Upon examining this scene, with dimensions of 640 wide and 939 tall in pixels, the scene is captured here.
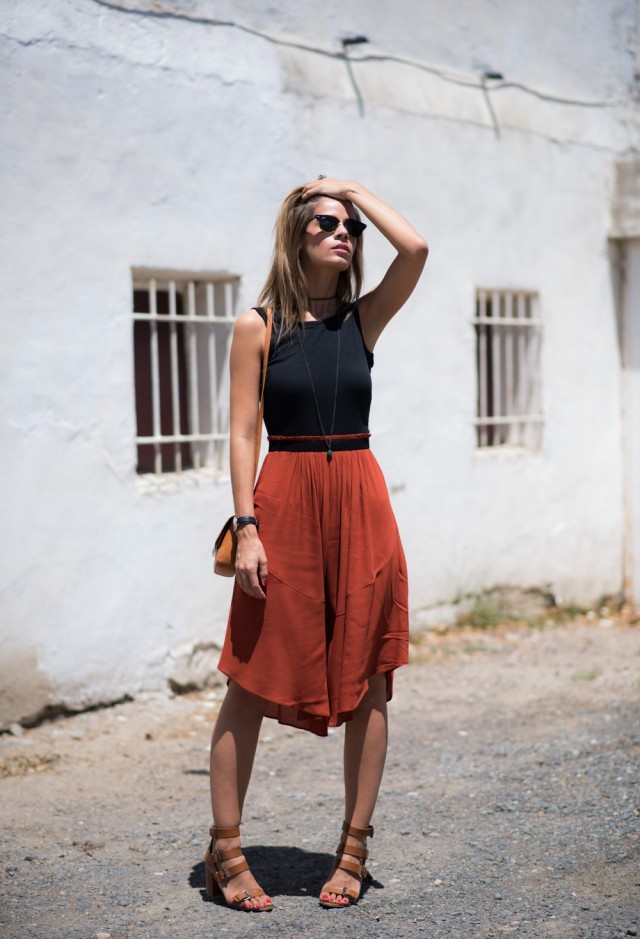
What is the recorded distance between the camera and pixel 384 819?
3895mm

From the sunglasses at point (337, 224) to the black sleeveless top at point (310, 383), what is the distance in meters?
0.27

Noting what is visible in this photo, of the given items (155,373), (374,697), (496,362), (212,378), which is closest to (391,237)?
(374,697)

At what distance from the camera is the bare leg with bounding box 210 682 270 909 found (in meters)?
3.06

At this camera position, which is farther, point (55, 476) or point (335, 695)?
Answer: point (55, 476)

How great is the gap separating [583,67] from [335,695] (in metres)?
6.27

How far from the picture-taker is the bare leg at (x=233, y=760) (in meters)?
3.06

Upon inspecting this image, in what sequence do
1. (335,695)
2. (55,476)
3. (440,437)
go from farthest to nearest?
(440,437), (55,476), (335,695)

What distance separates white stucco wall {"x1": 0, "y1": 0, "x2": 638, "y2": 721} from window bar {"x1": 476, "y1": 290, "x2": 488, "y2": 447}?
212 mm

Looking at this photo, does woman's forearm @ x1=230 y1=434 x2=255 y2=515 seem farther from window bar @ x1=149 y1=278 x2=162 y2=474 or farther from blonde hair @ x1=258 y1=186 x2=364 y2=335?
window bar @ x1=149 y1=278 x2=162 y2=474

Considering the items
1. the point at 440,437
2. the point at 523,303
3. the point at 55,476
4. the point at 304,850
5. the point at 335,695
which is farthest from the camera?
the point at 523,303

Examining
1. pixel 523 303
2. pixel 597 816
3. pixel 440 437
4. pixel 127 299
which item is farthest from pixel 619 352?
pixel 597 816

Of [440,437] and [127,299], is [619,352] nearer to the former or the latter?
[440,437]

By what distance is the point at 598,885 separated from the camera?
3.19 metres

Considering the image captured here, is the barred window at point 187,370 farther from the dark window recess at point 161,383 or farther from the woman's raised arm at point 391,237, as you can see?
the woman's raised arm at point 391,237
